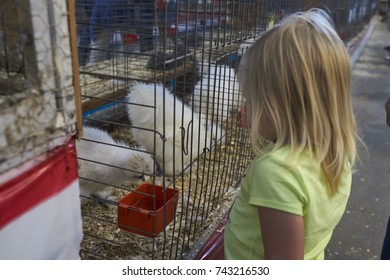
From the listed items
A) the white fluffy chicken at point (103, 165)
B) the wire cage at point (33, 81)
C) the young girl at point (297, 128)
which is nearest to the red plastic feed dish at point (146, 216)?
the white fluffy chicken at point (103, 165)

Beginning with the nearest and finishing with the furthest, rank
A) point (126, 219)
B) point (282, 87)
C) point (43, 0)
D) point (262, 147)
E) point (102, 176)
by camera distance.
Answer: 1. point (43, 0)
2. point (282, 87)
3. point (262, 147)
4. point (126, 219)
5. point (102, 176)

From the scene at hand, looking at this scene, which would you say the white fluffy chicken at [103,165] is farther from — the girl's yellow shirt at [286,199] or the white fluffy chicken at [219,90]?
the girl's yellow shirt at [286,199]

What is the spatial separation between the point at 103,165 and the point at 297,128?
0.98 metres

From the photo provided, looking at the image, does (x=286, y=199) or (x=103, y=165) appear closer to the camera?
(x=286, y=199)

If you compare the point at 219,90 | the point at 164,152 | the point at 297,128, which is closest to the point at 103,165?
the point at 164,152

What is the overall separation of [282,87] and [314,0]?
171 centimetres

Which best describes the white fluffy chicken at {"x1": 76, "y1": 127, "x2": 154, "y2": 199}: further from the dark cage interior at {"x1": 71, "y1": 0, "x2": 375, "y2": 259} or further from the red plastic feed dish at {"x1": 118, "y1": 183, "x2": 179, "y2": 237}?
the red plastic feed dish at {"x1": 118, "y1": 183, "x2": 179, "y2": 237}

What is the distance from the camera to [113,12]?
2895 millimetres

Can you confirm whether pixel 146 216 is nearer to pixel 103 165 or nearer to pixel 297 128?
pixel 103 165

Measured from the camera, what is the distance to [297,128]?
78 cm

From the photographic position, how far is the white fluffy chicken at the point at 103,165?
Result: 1581 millimetres

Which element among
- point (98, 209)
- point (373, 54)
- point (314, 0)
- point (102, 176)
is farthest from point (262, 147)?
point (373, 54)
